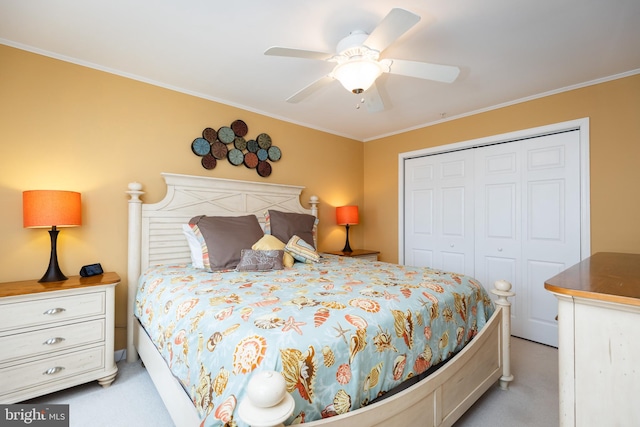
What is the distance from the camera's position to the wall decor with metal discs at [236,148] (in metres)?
2.96

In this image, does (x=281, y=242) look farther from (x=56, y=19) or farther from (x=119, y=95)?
(x=56, y=19)

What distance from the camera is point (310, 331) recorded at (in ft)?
3.55

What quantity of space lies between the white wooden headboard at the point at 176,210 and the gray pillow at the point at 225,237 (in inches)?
12.6

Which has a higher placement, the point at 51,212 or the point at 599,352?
the point at 51,212

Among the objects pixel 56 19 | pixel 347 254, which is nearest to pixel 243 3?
pixel 56 19

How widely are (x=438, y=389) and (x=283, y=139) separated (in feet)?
9.66

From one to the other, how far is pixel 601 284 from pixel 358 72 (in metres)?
1.52

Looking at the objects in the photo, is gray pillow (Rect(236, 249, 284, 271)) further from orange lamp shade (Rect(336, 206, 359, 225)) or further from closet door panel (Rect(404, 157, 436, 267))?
closet door panel (Rect(404, 157, 436, 267))

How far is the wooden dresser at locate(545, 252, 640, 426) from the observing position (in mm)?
879

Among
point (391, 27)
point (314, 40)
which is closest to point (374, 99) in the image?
point (314, 40)

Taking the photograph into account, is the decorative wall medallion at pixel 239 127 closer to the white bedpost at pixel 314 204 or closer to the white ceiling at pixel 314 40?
the white ceiling at pixel 314 40

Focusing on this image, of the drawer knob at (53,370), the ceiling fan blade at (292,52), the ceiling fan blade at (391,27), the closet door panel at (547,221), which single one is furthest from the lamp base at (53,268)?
the closet door panel at (547,221)

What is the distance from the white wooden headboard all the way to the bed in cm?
2

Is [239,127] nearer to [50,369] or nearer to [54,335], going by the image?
[54,335]
